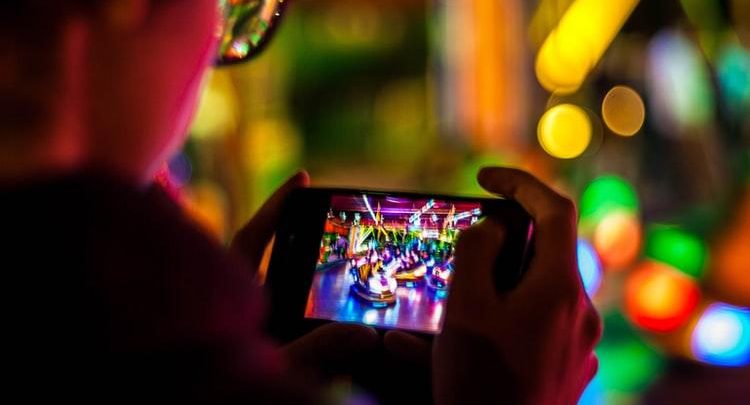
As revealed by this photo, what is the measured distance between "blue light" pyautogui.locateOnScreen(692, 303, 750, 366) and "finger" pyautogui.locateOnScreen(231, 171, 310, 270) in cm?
167

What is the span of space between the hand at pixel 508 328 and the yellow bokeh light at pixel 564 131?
194 cm

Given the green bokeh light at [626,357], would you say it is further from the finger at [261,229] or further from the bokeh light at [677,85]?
the finger at [261,229]

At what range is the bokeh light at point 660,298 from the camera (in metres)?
2.10

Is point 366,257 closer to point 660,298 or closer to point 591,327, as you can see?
point 591,327

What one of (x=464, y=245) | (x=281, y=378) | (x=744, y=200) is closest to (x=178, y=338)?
(x=281, y=378)

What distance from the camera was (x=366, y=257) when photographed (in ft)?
2.02

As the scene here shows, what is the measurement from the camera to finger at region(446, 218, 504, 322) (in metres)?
0.48

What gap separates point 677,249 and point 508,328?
1.79 meters

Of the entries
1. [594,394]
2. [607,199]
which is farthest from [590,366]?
[607,199]

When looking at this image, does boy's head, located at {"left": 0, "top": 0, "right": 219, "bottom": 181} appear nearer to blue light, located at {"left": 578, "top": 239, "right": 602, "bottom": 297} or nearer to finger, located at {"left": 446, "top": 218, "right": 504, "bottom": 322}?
finger, located at {"left": 446, "top": 218, "right": 504, "bottom": 322}

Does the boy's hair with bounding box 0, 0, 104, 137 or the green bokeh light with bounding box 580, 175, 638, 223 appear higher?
the boy's hair with bounding box 0, 0, 104, 137

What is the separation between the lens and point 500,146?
2553 mm

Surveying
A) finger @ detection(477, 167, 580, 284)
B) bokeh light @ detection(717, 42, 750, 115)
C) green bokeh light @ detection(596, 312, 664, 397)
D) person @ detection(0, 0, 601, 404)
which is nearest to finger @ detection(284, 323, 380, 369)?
finger @ detection(477, 167, 580, 284)

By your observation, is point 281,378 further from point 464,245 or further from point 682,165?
point 682,165
